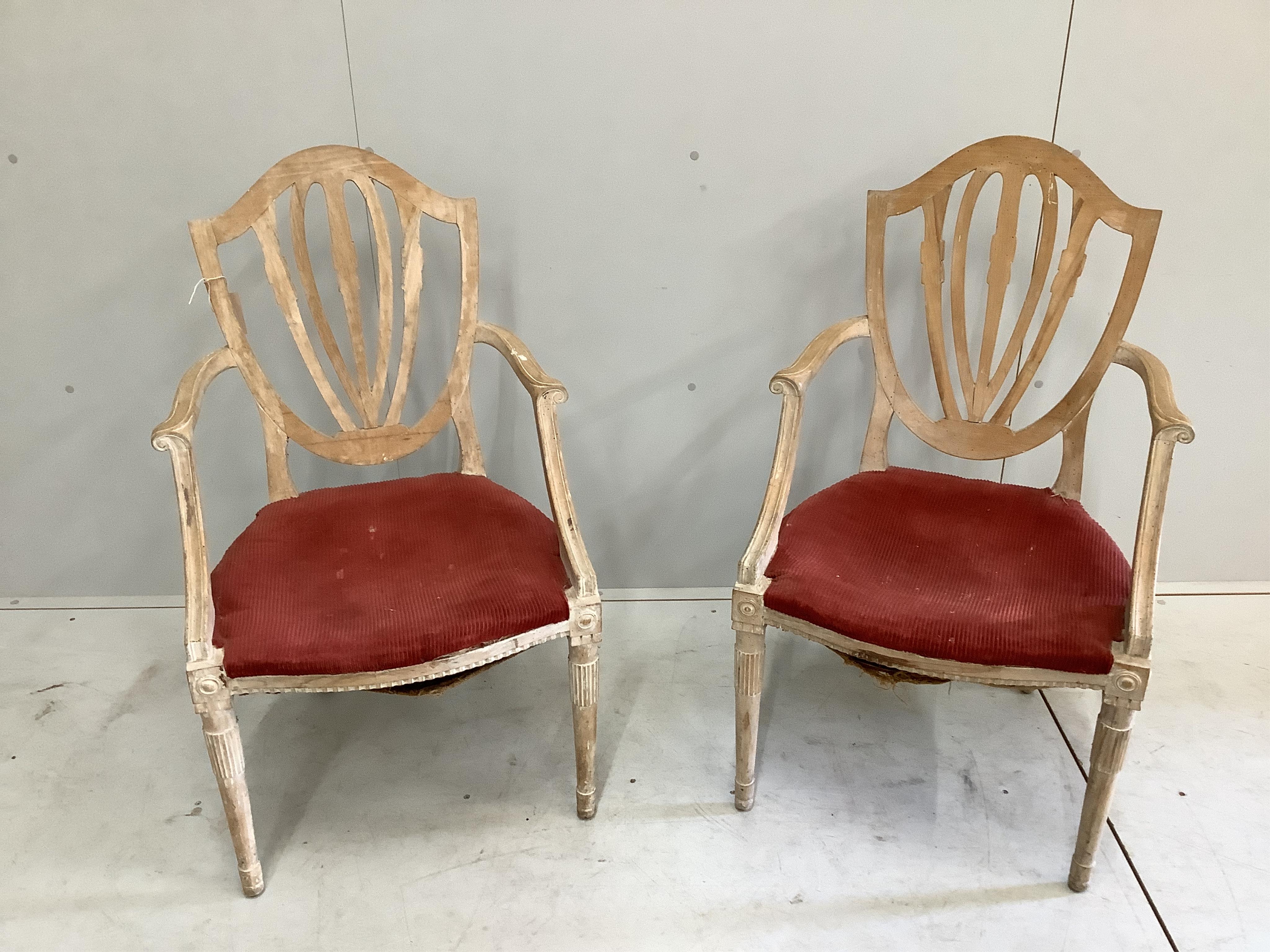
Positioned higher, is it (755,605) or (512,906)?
(755,605)

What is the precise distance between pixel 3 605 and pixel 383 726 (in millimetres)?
1160

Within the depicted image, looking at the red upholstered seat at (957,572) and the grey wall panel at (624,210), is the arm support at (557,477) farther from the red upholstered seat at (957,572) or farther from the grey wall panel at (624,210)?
the grey wall panel at (624,210)

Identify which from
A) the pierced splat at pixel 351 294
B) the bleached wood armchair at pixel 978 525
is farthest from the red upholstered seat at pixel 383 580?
the bleached wood armchair at pixel 978 525

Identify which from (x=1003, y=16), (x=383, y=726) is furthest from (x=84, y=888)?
(x=1003, y=16)

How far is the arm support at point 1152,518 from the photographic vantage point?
125 cm

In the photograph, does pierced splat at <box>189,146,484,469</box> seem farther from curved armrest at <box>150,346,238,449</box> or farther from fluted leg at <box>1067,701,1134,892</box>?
fluted leg at <box>1067,701,1134,892</box>

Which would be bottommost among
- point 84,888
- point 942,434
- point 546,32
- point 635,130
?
point 84,888

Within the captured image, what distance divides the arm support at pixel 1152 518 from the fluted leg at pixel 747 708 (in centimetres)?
54

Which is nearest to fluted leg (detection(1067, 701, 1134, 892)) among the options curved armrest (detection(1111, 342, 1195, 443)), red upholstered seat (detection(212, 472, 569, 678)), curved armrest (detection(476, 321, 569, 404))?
curved armrest (detection(1111, 342, 1195, 443))

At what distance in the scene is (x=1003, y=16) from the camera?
1.72 metres

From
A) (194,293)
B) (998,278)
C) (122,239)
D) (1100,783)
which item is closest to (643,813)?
(1100,783)

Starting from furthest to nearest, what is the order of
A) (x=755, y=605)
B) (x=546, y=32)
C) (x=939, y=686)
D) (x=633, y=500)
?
(x=633, y=500) → (x=939, y=686) → (x=546, y=32) → (x=755, y=605)

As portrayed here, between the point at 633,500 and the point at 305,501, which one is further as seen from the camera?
the point at 633,500

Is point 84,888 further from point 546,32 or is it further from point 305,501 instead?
point 546,32
